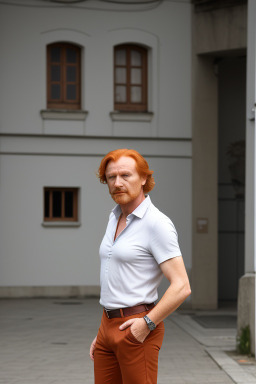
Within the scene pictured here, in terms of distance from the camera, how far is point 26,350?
389 inches

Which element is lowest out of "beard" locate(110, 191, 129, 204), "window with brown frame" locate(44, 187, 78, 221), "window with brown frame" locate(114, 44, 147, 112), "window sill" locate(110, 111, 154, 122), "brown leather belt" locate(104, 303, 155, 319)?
"window with brown frame" locate(44, 187, 78, 221)

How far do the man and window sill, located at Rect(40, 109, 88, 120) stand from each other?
13.8 m

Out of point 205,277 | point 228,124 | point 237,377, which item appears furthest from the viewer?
point 228,124

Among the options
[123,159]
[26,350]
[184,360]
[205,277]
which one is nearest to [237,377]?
[184,360]

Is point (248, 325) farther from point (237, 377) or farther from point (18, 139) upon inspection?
point (18, 139)

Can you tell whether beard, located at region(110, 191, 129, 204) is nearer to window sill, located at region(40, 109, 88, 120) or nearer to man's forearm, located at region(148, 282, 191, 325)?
man's forearm, located at region(148, 282, 191, 325)

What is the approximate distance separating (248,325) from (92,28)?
996 centimetres

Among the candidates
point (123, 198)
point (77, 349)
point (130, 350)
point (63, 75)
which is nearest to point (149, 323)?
point (130, 350)

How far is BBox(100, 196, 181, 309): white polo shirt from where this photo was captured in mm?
3523

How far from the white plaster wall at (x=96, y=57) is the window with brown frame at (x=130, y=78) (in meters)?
0.29

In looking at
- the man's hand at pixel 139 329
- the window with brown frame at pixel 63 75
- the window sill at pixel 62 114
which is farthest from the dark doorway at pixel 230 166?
the man's hand at pixel 139 329

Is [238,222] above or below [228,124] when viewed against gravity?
below

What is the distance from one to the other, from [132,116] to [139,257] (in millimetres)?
14257

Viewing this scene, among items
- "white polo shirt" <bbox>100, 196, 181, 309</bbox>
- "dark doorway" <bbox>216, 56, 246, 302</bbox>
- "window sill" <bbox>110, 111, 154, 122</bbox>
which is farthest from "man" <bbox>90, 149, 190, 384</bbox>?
"dark doorway" <bbox>216, 56, 246, 302</bbox>
